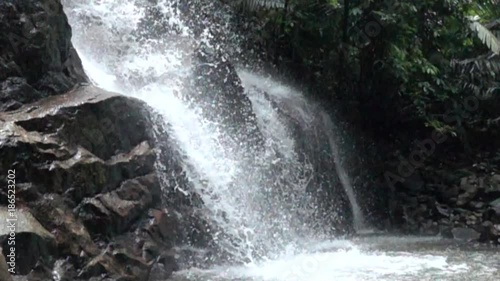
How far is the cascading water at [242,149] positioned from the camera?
7348 mm

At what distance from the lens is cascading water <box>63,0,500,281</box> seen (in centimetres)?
735

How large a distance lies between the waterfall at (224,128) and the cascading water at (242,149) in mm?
20

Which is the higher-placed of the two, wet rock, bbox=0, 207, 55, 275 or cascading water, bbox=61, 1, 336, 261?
cascading water, bbox=61, 1, 336, 261

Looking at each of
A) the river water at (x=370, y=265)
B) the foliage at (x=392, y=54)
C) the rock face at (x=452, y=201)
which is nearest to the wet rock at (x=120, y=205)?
the river water at (x=370, y=265)

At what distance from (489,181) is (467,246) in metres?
2.53

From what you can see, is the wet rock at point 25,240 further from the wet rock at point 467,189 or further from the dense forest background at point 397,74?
the wet rock at point 467,189

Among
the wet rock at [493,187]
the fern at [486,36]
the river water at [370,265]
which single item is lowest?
the river water at [370,265]

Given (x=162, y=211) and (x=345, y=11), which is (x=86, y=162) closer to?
(x=162, y=211)

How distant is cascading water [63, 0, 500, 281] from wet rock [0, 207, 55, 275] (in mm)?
1679

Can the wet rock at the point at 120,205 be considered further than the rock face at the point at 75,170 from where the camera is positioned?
Yes

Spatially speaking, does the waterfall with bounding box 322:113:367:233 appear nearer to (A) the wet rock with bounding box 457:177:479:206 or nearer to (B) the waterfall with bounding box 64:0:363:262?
(B) the waterfall with bounding box 64:0:363:262

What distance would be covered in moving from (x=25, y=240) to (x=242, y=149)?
4.41 meters

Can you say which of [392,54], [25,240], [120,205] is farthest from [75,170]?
[392,54]

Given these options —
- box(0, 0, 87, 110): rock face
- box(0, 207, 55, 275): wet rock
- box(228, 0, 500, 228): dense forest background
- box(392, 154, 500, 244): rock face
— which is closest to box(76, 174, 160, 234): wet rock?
box(0, 207, 55, 275): wet rock
